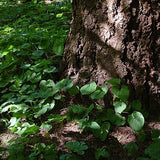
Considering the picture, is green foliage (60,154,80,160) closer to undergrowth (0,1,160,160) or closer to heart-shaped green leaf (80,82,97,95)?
undergrowth (0,1,160,160)

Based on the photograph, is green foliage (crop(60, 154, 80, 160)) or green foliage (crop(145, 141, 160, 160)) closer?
green foliage (crop(145, 141, 160, 160))

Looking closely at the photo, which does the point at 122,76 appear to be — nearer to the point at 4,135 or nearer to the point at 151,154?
the point at 151,154

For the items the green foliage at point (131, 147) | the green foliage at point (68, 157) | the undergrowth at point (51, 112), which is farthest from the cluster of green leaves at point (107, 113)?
the green foliage at point (68, 157)

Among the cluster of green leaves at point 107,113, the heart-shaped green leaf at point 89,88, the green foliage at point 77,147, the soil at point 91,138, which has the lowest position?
the soil at point 91,138

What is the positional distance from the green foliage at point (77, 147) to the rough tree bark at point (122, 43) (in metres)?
0.62

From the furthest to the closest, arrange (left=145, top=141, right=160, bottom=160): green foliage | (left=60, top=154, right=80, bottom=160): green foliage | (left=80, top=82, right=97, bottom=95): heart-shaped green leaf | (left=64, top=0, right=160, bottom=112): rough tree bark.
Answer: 1. (left=80, top=82, right=97, bottom=95): heart-shaped green leaf
2. (left=64, top=0, right=160, bottom=112): rough tree bark
3. (left=60, top=154, right=80, bottom=160): green foliage
4. (left=145, top=141, right=160, bottom=160): green foliage

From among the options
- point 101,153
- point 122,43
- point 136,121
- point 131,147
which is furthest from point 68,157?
point 122,43

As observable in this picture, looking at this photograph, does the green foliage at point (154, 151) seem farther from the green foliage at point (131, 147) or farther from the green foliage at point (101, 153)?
the green foliage at point (101, 153)

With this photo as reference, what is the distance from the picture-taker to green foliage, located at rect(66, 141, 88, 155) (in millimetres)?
1607

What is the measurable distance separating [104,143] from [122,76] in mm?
592

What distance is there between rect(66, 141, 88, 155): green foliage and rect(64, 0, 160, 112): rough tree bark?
62 cm

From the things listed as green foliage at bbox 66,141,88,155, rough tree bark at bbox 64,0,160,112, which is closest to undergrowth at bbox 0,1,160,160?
green foliage at bbox 66,141,88,155

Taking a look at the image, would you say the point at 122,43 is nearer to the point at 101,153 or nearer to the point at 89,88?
the point at 89,88

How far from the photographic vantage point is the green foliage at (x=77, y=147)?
63.3 inches
